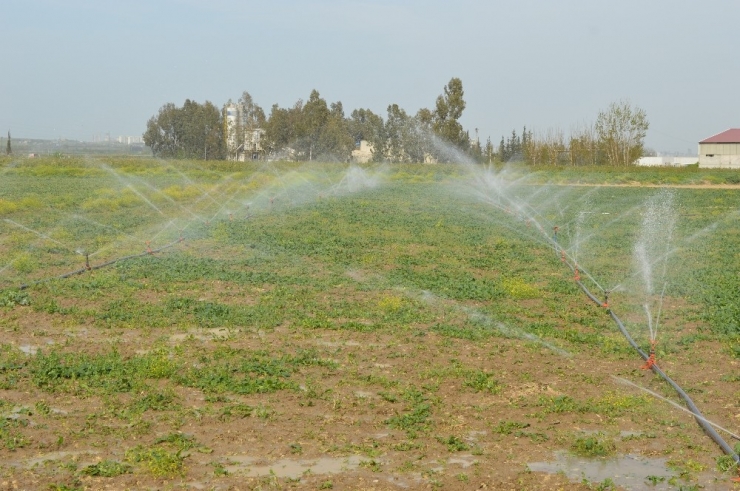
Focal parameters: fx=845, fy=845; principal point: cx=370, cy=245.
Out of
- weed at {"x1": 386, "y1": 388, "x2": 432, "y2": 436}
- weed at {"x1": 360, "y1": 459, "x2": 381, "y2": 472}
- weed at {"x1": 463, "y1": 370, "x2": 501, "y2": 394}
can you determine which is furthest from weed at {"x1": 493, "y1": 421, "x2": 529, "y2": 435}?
weed at {"x1": 360, "y1": 459, "x2": 381, "y2": 472}

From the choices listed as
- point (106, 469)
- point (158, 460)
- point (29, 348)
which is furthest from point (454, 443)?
point (29, 348)

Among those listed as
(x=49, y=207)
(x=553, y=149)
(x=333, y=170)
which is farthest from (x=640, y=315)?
(x=553, y=149)

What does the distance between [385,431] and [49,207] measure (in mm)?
22182

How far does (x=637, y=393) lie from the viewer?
7785 millimetres

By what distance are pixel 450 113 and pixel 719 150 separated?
26.4 m

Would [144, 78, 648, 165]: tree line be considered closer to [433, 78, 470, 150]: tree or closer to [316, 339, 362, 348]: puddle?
[433, 78, 470, 150]: tree

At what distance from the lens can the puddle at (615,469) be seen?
230 inches

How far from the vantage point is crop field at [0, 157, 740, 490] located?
607 cm

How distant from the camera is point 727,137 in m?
74.2

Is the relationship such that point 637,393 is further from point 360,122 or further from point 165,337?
point 360,122

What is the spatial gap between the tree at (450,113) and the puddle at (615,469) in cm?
5857

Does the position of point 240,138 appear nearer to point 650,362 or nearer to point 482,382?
point 650,362

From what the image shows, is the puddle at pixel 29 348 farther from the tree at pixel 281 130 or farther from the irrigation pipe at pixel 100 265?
the tree at pixel 281 130

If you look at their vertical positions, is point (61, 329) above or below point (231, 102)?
below
